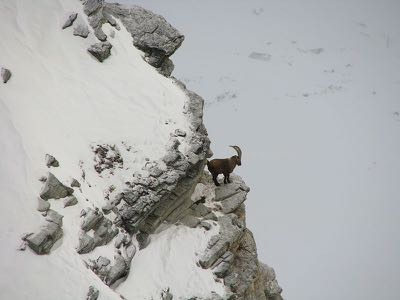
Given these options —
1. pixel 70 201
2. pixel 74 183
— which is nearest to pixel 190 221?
pixel 74 183

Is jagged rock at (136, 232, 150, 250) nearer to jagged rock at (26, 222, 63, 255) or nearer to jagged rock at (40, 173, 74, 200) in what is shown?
jagged rock at (40, 173, 74, 200)

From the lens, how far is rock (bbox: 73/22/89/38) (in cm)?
1612

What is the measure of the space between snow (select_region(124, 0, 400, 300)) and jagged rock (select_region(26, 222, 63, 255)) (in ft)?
67.6

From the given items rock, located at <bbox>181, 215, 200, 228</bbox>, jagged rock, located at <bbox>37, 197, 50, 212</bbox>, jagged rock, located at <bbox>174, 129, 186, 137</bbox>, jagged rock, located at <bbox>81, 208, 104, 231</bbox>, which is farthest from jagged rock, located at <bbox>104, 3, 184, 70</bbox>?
jagged rock, located at <bbox>37, 197, 50, 212</bbox>

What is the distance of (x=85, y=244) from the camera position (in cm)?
1105

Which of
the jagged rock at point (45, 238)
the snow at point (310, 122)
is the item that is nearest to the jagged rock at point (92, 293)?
the jagged rock at point (45, 238)

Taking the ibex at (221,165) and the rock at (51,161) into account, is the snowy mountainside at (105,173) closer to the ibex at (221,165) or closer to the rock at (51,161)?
the rock at (51,161)

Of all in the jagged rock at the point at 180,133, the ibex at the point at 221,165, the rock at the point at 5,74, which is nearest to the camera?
the rock at the point at 5,74

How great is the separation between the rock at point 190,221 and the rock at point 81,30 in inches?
306

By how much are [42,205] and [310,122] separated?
107ft

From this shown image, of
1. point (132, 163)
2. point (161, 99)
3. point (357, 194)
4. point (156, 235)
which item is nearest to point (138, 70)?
point (161, 99)

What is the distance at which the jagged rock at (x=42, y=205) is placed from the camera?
35.0 ft

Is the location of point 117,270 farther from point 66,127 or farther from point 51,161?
point 66,127

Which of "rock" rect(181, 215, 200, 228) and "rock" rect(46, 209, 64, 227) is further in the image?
"rock" rect(181, 215, 200, 228)
